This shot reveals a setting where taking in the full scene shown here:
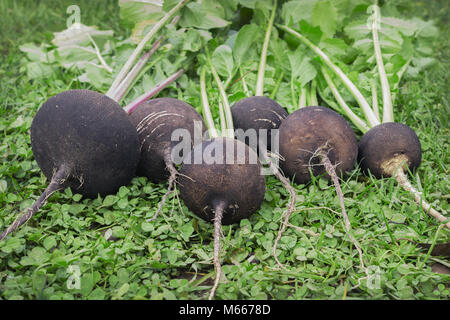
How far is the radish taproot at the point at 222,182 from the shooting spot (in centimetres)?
233

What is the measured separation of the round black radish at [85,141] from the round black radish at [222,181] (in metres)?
0.45

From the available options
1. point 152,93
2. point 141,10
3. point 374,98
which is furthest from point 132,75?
point 374,98

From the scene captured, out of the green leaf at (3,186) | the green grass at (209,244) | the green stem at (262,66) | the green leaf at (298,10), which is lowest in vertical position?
the green grass at (209,244)

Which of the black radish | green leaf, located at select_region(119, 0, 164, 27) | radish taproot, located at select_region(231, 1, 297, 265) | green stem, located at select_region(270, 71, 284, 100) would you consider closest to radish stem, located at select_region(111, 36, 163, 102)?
green leaf, located at select_region(119, 0, 164, 27)

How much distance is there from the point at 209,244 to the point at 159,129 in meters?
0.93

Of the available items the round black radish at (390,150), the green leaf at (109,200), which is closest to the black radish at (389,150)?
the round black radish at (390,150)

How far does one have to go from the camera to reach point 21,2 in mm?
6387

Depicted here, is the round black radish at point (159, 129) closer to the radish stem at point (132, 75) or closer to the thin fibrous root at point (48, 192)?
the radish stem at point (132, 75)

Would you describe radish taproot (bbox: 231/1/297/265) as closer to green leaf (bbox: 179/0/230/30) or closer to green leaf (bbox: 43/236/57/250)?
green leaf (bbox: 179/0/230/30)
